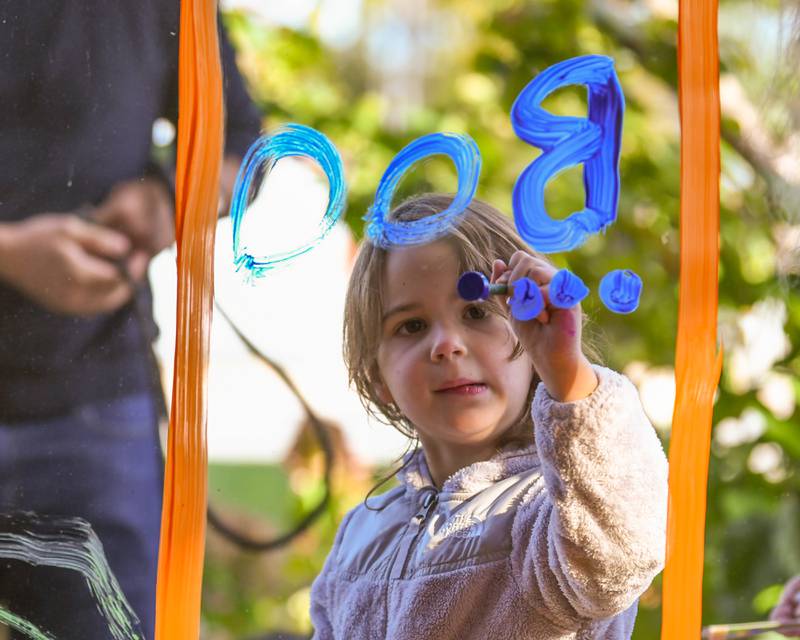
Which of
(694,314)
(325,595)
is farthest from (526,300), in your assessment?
(325,595)

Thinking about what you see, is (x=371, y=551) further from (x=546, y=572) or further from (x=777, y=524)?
(x=777, y=524)

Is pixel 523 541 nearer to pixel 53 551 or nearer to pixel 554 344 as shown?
pixel 554 344

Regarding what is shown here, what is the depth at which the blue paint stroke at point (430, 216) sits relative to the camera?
0.57m

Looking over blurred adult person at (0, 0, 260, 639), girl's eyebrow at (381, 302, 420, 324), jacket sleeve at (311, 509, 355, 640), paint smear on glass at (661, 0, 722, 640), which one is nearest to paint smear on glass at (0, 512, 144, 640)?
blurred adult person at (0, 0, 260, 639)

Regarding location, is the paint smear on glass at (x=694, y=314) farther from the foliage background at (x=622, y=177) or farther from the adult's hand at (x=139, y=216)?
the adult's hand at (x=139, y=216)

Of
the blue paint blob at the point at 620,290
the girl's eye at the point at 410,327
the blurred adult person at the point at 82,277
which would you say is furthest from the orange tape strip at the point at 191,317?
the blue paint blob at the point at 620,290

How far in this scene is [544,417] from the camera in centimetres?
52

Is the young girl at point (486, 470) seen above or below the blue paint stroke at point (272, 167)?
below

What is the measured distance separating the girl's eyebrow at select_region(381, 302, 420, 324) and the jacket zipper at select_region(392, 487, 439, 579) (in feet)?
0.33

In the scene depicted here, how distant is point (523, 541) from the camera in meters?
0.54

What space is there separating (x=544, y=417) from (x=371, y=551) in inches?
5.7

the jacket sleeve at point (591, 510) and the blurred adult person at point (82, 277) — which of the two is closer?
the jacket sleeve at point (591, 510)

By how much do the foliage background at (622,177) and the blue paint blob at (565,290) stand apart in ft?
0.15

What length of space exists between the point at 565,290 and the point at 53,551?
0.34 metres
